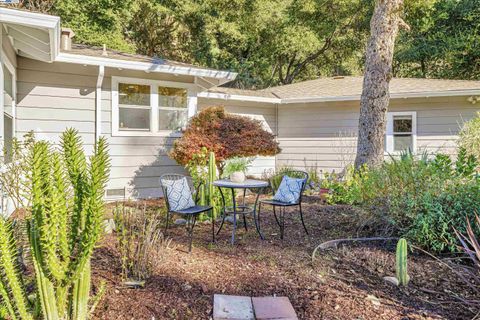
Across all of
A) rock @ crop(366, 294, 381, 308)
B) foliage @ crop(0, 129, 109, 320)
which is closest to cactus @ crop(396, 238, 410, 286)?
rock @ crop(366, 294, 381, 308)

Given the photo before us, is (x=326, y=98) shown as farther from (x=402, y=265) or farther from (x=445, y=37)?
(x=445, y=37)

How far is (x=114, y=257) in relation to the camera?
11.9ft

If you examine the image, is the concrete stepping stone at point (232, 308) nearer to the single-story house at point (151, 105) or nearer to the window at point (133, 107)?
the single-story house at point (151, 105)

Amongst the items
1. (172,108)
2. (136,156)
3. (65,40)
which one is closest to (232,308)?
(136,156)

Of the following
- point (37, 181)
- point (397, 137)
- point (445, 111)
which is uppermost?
point (445, 111)

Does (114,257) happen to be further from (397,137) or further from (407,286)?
(397,137)

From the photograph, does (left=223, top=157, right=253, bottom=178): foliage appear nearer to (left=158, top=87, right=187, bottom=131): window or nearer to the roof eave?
(left=158, top=87, right=187, bottom=131): window

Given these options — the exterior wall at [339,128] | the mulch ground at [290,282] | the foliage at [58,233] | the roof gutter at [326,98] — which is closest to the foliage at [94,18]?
the roof gutter at [326,98]

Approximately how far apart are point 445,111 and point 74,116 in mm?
8584

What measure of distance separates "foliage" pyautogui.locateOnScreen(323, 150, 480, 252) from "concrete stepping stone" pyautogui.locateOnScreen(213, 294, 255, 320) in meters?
2.34

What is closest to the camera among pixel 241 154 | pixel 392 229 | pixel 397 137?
pixel 392 229

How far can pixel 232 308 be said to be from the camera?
268 centimetres

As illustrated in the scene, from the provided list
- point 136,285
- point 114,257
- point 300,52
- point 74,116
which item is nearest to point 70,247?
point 136,285

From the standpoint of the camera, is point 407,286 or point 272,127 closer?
point 407,286
